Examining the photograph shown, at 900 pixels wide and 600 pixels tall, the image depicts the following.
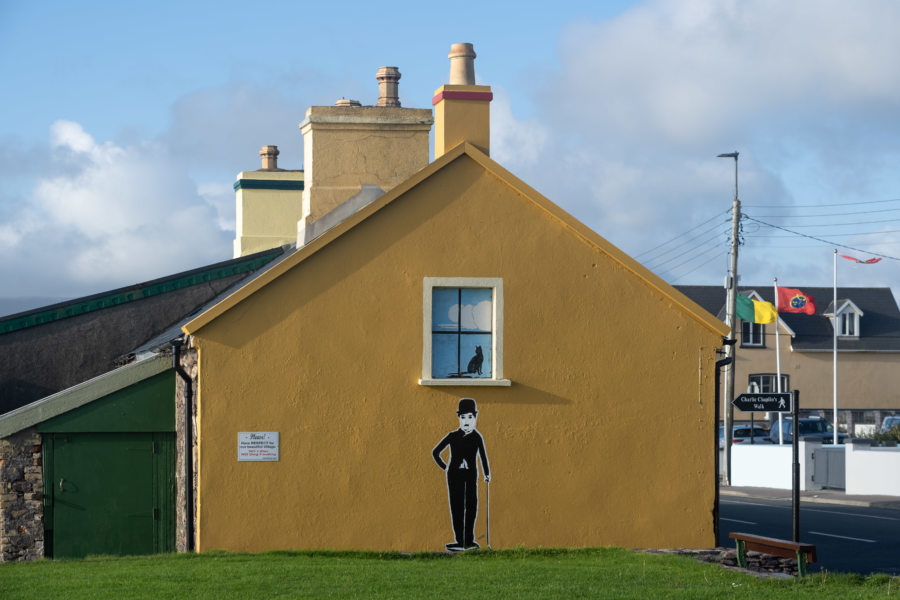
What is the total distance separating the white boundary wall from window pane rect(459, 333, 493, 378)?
1862cm

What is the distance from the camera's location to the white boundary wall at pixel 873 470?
102 feet

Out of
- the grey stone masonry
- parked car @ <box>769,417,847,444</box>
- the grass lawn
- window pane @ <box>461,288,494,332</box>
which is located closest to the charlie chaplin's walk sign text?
the grass lawn

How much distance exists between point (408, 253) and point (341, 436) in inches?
107

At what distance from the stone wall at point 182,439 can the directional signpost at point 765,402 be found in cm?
814

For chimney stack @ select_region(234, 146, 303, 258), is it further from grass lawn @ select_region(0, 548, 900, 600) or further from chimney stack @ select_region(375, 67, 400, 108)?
grass lawn @ select_region(0, 548, 900, 600)

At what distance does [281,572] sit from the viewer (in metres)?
13.5

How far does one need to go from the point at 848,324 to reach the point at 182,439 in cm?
5112

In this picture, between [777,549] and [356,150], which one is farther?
[356,150]

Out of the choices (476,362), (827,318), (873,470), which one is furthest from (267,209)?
(827,318)

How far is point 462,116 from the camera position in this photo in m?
17.2

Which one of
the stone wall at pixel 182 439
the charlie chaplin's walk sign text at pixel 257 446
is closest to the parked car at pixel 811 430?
the stone wall at pixel 182 439

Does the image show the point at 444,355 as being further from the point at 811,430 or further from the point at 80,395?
the point at 811,430

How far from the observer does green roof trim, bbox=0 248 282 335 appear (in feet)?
71.7

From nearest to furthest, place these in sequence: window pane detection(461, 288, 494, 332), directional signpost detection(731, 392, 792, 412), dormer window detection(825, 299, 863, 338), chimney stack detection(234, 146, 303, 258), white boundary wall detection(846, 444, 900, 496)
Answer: window pane detection(461, 288, 494, 332) → directional signpost detection(731, 392, 792, 412) → chimney stack detection(234, 146, 303, 258) → white boundary wall detection(846, 444, 900, 496) → dormer window detection(825, 299, 863, 338)
